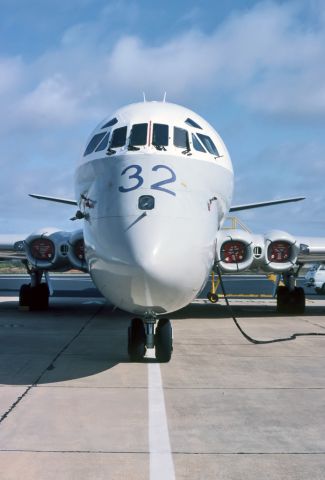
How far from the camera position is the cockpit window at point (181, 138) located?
8197 mm

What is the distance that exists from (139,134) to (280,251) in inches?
248

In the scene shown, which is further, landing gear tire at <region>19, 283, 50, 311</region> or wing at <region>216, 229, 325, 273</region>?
landing gear tire at <region>19, 283, 50, 311</region>

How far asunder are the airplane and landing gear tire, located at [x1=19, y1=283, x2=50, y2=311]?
7665mm

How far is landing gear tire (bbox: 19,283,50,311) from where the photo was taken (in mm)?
16094

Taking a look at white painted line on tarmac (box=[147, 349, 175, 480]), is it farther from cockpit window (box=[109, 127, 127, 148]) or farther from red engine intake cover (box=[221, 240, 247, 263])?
red engine intake cover (box=[221, 240, 247, 263])

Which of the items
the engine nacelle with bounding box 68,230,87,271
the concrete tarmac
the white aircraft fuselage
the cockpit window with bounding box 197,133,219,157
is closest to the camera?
the concrete tarmac

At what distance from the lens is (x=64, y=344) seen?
956cm

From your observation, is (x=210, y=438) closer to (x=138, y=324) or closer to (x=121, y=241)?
(x=121, y=241)

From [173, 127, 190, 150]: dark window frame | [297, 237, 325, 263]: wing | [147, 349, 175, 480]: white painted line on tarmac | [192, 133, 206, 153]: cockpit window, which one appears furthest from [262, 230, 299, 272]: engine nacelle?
[147, 349, 175, 480]: white painted line on tarmac

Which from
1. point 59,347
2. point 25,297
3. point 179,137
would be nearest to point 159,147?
point 179,137

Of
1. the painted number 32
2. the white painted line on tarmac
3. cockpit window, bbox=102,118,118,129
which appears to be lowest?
the white painted line on tarmac

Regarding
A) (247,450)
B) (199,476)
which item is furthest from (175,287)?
(199,476)

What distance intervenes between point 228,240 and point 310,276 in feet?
76.0

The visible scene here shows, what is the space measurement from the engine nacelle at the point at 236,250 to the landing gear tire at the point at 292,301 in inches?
150
